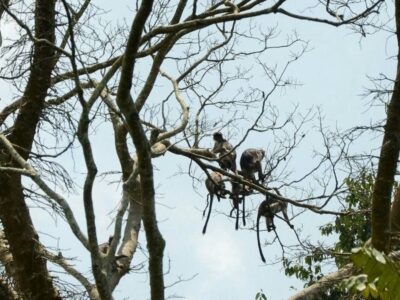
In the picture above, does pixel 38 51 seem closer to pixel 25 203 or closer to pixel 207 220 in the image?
pixel 25 203

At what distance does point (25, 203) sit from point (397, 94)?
3.48 m

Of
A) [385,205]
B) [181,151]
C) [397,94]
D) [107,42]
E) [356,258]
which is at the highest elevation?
[107,42]

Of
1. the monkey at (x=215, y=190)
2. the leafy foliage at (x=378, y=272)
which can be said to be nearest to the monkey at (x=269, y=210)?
the monkey at (x=215, y=190)

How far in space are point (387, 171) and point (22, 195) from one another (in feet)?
10.8

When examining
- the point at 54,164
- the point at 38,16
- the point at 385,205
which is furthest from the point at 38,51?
the point at 385,205

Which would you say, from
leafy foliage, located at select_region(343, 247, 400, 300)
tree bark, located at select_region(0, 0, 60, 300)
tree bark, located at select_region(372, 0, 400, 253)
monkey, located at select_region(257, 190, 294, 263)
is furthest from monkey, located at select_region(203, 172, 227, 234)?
leafy foliage, located at select_region(343, 247, 400, 300)

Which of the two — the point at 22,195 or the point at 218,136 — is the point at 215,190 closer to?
the point at 218,136

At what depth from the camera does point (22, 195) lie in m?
7.58

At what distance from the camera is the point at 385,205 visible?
6.58m

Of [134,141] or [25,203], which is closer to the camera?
[134,141]

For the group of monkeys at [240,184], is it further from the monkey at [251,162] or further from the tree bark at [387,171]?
the tree bark at [387,171]

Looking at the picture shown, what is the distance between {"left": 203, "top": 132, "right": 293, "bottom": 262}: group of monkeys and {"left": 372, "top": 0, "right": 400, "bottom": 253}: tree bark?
1909 millimetres

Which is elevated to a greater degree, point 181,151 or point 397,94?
point 181,151

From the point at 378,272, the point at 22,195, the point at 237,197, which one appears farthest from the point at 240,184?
the point at 378,272
